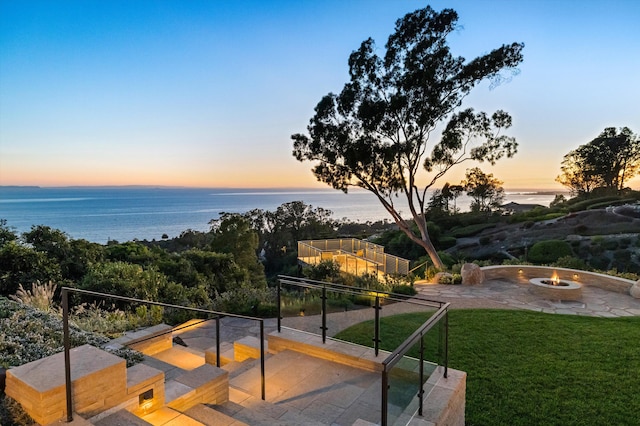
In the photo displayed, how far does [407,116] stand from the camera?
1375cm

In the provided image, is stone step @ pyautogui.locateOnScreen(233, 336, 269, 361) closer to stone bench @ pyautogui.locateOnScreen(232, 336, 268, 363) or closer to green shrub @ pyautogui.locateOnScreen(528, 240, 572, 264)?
stone bench @ pyautogui.locateOnScreen(232, 336, 268, 363)

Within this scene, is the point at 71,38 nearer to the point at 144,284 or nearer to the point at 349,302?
the point at 144,284

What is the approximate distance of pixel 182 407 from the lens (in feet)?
10.4

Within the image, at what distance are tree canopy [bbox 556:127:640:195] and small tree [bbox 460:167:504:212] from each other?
601cm

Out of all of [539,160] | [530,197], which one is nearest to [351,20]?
[539,160]

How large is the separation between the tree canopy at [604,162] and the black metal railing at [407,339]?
35271 millimetres

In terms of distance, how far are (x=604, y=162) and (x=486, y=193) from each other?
1009cm

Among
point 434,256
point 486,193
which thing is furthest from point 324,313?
point 486,193

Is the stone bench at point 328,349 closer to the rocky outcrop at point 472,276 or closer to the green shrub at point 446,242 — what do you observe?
the rocky outcrop at point 472,276

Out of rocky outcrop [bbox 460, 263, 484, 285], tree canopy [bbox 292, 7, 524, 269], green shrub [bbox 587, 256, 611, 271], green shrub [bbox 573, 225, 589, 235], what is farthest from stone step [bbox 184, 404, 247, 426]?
green shrub [bbox 573, 225, 589, 235]

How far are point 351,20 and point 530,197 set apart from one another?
41955mm

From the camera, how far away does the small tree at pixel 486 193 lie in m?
35.9

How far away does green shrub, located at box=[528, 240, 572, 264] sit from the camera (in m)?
17.6

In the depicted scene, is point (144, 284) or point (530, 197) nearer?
point (144, 284)
